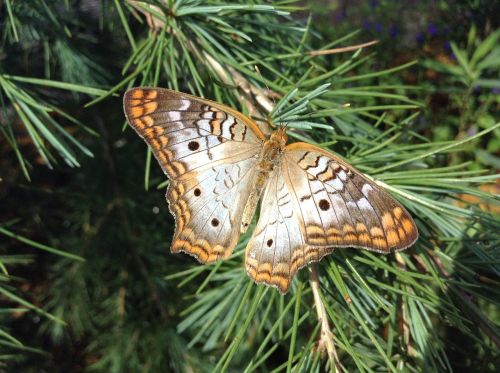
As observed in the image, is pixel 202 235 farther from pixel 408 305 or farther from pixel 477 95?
pixel 477 95

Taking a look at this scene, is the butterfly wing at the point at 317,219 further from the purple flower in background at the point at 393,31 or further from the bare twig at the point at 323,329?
the purple flower in background at the point at 393,31

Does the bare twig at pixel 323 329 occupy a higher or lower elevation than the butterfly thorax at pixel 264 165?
lower

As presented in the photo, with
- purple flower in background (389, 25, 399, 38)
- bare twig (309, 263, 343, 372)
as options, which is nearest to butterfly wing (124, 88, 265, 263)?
bare twig (309, 263, 343, 372)


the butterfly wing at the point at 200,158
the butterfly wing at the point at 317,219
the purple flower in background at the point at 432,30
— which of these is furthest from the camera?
the purple flower in background at the point at 432,30

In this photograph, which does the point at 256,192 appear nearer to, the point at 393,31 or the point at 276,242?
the point at 276,242

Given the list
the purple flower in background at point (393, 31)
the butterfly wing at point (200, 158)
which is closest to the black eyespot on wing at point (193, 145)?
the butterfly wing at point (200, 158)

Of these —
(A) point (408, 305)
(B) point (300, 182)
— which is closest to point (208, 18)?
(B) point (300, 182)

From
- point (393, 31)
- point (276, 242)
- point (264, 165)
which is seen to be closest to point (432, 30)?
point (393, 31)

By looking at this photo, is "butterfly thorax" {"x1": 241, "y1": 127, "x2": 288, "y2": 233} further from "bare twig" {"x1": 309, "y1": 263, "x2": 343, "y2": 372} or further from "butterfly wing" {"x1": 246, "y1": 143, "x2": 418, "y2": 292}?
"bare twig" {"x1": 309, "y1": 263, "x2": 343, "y2": 372}

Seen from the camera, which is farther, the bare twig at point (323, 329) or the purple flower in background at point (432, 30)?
the purple flower in background at point (432, 30)
